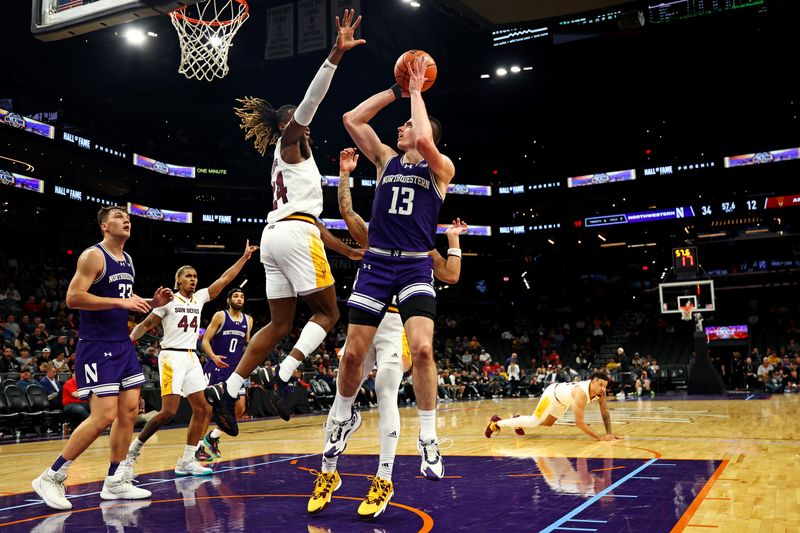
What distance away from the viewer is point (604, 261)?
128 feet

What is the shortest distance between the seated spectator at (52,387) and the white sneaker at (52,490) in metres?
8.19

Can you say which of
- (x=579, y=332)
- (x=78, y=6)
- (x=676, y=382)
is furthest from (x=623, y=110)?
(x=78, y=6)

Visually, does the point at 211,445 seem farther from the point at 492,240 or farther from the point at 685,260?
the point at 492,240

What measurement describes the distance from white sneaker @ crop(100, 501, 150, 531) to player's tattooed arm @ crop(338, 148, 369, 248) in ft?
7.84

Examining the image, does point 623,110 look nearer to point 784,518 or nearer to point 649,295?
point 649,295

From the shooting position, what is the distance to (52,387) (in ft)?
41.3

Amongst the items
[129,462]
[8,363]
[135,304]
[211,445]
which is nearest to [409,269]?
[135,304]

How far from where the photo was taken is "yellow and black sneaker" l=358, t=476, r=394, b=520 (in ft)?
12.9

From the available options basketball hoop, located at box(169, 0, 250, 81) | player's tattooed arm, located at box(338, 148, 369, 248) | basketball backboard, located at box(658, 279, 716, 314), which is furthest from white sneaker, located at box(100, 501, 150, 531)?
basketball backboard, located at box(658, 279, 716, 314)

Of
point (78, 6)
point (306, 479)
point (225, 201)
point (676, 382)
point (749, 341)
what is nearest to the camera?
point (306, 479)

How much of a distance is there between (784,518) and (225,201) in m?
30.7

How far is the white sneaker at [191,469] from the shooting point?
20.8 ft

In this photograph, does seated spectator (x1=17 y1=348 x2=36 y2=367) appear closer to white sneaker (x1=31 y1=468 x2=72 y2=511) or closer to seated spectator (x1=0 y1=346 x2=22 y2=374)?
seated spectator (x1=0 y1=346 x2=22 y2=374)

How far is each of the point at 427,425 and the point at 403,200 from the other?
143cm
